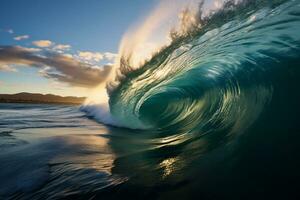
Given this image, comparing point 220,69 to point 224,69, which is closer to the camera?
point 224,69

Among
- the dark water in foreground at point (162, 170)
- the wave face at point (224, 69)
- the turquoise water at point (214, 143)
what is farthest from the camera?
the wave face at point (224, 69)

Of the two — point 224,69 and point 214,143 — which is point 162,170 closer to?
point 214,143

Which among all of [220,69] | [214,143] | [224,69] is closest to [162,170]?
[214,143]

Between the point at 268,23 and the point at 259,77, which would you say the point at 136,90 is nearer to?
the point at 259,77

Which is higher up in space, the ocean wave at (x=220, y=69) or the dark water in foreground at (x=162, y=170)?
the ocean wave at (x=220, y=69)

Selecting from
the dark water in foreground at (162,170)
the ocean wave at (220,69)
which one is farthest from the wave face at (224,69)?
the dark water in foreground at (162,170)

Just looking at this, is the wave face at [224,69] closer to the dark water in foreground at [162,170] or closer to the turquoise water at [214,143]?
the turquoise water at [214,143]
